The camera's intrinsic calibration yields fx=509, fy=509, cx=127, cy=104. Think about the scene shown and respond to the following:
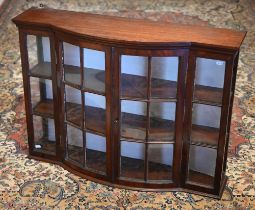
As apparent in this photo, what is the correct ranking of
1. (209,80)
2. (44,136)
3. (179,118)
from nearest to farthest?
(209,80)
(179,118)
(44,136)

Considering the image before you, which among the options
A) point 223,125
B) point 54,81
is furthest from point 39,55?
point 223,125

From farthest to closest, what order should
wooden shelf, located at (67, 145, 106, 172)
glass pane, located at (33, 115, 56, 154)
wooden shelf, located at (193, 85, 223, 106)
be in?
glass pane, located at (33, 115, 56, 154)
wooden shelf, located at (67, 145, 106, 172)
wooden shelf, located at (193, 85, 223, 106)

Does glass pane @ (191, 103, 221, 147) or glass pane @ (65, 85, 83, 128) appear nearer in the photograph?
glass pane @ (191, 103, 221, 147)

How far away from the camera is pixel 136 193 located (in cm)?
299

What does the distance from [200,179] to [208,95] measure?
56 centimetres

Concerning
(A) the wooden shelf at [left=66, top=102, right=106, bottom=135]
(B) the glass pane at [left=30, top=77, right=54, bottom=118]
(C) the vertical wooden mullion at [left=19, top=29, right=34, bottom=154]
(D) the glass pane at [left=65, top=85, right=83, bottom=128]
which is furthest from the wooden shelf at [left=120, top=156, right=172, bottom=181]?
(C) the vertical wooden mullion at [left=19, top=29, right=34, bottom=154]

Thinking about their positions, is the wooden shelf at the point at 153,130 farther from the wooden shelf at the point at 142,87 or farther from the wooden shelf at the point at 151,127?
the wooden shelf at the point at 142,87

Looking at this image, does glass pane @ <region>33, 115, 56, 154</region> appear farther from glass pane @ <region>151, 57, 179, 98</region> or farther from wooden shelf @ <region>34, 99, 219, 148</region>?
glass pane @ <region>151, 57, 179, 98</region>

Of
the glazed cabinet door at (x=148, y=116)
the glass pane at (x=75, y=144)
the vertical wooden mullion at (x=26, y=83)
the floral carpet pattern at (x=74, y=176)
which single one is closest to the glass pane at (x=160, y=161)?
the glazed cabinet door at (x=148, y=116)

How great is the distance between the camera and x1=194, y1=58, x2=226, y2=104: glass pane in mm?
2631

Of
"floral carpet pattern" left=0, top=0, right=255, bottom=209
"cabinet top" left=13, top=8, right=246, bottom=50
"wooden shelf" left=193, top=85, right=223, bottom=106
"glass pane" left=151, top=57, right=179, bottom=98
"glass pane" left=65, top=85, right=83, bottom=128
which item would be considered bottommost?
"floral carpet pattern" left=0, top=0, right=255, bottom=209

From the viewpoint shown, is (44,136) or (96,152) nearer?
(96,152)

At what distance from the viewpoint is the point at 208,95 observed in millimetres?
2725

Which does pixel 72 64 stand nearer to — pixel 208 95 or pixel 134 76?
pixel 134 76
